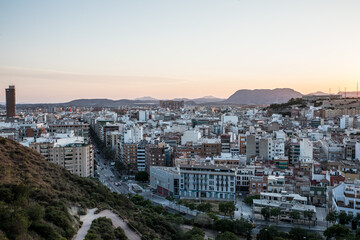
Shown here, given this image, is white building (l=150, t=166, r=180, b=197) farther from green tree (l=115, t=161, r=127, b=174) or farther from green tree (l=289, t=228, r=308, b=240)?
green tree (l=289, t=228, r=308, b=240)

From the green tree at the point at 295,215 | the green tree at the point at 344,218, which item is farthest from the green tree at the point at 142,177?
the green tree at the point at 344,218

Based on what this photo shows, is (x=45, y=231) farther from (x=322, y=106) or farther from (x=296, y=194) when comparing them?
(x=322, y=106)

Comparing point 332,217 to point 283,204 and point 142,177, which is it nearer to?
point 283,204

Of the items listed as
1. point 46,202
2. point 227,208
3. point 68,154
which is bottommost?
point 227,208

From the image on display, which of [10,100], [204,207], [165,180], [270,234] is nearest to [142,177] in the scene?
[165,180]

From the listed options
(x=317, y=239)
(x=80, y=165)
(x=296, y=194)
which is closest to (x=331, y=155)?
(x=296, y=194)

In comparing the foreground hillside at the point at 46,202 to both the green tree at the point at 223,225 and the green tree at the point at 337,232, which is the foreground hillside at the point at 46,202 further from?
the green tree at the point at 337,232

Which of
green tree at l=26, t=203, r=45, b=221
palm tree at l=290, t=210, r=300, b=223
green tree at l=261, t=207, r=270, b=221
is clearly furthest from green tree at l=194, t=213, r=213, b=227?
green tree at l=26, t=203, r=45, b=221
